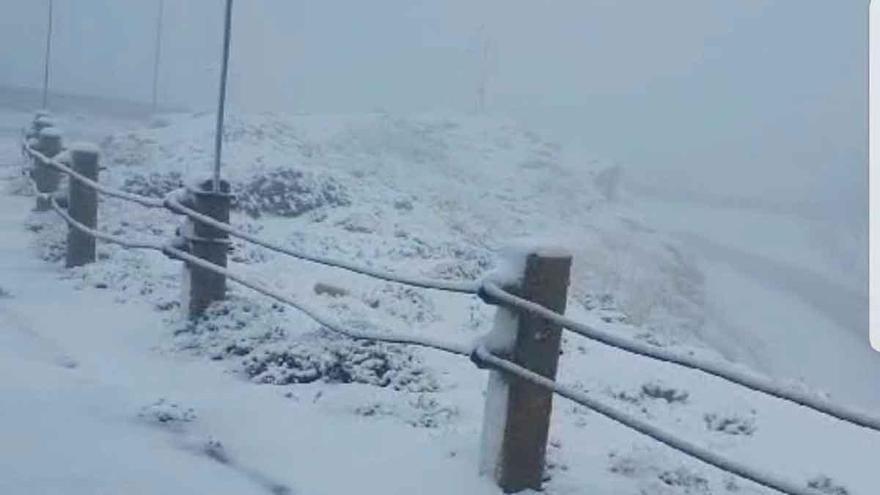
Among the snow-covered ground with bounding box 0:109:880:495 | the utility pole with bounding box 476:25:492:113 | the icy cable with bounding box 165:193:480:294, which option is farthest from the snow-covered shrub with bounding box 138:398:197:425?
the utility pole with bounding box 476:25:492:113

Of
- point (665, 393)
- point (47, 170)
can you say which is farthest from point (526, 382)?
point (47, 170)

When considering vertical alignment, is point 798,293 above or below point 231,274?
below

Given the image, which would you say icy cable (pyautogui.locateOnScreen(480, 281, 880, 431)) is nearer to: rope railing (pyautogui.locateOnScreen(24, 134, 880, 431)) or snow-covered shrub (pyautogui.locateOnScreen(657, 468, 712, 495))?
rope railing (pyautogui.locateOnScreen(24, 134, 880, 431))

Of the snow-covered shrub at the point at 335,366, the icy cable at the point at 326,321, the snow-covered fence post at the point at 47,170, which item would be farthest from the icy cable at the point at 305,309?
the snow-covered fence post at the point at 47,170

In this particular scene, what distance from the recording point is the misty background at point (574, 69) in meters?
91.2

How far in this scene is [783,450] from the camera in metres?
7.61

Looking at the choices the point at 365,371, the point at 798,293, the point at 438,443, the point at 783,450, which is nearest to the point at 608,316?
the point at 783,450

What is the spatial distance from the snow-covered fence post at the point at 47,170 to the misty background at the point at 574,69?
60.9 m

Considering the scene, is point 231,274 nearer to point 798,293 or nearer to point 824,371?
point 824,371

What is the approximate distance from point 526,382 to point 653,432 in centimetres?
69

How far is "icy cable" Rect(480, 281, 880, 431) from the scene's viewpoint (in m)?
3.98

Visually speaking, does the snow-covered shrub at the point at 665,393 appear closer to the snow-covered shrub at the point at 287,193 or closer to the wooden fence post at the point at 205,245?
the wooden fence post at the point at 205,245

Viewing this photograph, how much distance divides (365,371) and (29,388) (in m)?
2.15

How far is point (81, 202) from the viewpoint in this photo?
1072cm
